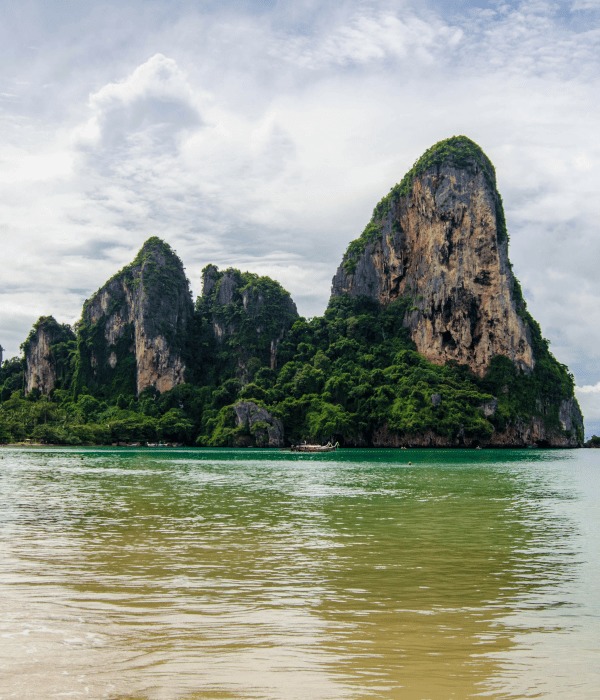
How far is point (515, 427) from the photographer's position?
86.2 m

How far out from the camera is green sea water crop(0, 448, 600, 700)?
526 centimetres

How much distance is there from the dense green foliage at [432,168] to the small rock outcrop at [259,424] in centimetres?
3445

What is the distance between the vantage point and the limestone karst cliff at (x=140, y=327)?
349 ft

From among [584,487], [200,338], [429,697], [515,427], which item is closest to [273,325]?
[200,338]

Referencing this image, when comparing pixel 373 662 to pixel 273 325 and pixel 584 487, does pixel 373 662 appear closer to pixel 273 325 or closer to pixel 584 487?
pixel 584 487

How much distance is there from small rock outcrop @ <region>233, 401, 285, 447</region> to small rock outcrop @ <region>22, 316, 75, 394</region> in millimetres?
45151

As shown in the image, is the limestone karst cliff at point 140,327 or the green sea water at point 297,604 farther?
the limestone karst cliff at point 140,327

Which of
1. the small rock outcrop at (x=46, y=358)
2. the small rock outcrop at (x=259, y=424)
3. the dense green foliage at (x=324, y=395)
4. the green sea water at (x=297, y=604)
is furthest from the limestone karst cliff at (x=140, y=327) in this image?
the green sea water at (x=297, y=604)

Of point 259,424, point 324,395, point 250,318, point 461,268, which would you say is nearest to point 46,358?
point 250,318

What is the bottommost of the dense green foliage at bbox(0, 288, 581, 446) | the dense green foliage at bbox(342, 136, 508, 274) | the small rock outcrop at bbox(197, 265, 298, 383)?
the dense green foliage at bbox(0, 288, 581, 446)

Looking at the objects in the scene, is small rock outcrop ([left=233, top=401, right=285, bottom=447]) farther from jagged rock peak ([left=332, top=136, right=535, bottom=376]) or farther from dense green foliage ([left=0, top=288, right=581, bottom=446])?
jagged rock peak ([left=332, top=136, right=535, bottom=376])

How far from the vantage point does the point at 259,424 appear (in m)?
83.9

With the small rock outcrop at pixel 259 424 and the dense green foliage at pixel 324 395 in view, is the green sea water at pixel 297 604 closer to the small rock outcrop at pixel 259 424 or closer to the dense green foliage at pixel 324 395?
the dense green foliage at pixel 324 395

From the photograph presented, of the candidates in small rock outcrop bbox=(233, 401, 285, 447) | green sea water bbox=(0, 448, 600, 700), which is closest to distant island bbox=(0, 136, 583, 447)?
small rock outcrop bbox=(233, 401, 285, 447)
